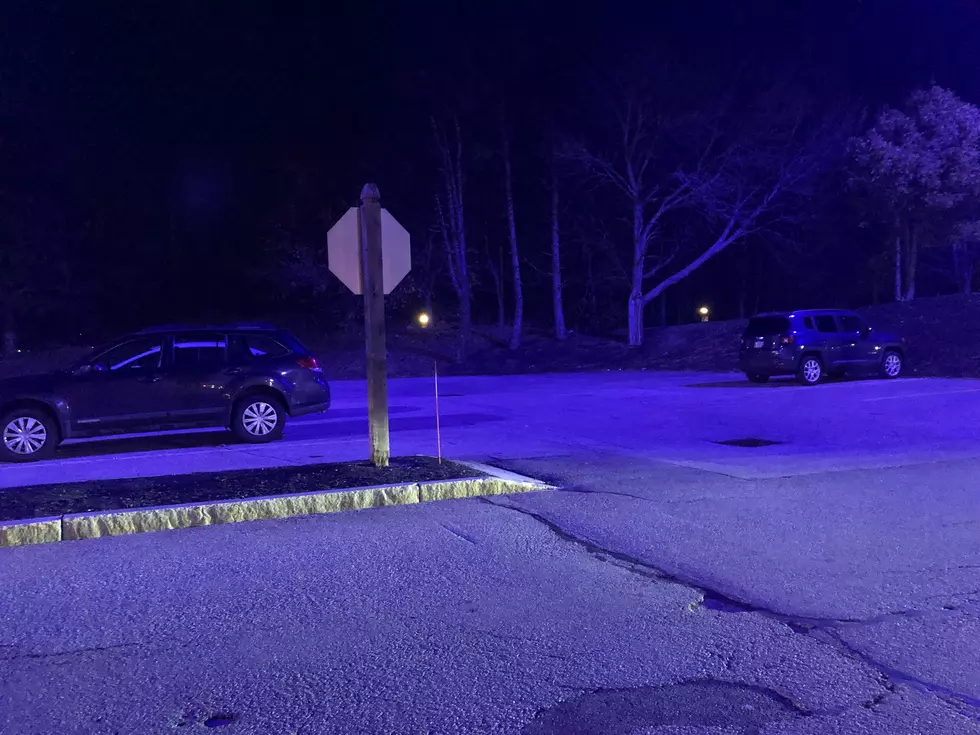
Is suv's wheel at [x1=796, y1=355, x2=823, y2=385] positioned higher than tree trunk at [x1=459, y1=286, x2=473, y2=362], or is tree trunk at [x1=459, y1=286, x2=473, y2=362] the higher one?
tree trunk at [x1=459, y1=286, x2=473, y2=362]

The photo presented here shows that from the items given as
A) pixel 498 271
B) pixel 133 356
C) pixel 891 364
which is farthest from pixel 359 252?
pixel 498 271

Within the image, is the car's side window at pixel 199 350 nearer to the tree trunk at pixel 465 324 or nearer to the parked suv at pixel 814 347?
the parked suv at pixel 814 347

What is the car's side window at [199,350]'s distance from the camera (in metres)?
13.5

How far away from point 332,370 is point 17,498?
77.4ft

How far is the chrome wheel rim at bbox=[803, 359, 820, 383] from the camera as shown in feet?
69.2

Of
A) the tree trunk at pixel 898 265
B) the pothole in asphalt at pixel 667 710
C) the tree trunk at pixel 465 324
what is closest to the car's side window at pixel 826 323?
the tree trunk at pixel 465 324

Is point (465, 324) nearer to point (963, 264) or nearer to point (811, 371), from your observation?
point (811, 371)

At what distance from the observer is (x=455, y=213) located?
3472 centimetres

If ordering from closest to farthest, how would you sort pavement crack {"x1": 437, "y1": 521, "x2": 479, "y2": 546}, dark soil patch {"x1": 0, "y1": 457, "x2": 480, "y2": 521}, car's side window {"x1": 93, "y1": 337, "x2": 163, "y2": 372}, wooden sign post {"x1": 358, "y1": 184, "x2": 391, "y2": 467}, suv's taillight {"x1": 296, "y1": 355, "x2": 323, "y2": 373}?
pavement crack {"x1": 437, "y1": 521, "x2": 479, "y2": 546}, dark soil patch {"x1": 0, "y1": 457, "x2": 480, "y2": 521}, wooden sign post {"x1": 358, "y1": 184, "x2": 391, "y2": 467}, car's side window {"x1": 93, "y1": 337, "x2": 163, "y2": 372}, suv's taillight {"x1": 296, "y1": 355, "x2": 323, "y2": 373}

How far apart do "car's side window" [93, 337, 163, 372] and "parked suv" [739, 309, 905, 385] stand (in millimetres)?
13950

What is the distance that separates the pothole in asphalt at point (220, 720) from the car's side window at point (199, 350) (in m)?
9.74

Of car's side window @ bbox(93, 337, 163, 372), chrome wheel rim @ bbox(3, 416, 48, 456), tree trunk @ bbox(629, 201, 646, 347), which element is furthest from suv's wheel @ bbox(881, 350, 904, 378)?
chrome wheel rim @ bbox(3, 416, 48, 456)

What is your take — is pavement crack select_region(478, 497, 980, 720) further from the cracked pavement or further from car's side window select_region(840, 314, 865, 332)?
car's side window select_region(840, 314, 865, 332)

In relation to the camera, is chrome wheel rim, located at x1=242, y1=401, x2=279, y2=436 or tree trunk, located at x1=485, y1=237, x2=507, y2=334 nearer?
chrome wheel rim, located at x1=242, y1=401, x2=279, y2=436
